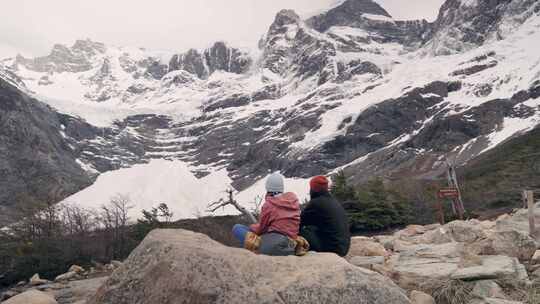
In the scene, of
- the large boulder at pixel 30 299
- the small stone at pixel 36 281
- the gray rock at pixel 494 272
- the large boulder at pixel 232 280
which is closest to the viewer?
the large boulder at pixel 232 280

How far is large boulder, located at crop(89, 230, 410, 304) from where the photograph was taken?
4992 mm

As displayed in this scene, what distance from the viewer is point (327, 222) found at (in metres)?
7.37

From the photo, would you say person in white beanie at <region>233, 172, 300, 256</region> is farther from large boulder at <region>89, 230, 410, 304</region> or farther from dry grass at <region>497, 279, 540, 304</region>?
dry grass at <region>497, 279, 540, 304</region>

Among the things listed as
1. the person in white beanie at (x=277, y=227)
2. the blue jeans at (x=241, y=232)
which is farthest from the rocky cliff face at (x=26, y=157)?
the person in white beanie at (x=277, y=227)

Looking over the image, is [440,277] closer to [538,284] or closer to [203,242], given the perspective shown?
[538,284]

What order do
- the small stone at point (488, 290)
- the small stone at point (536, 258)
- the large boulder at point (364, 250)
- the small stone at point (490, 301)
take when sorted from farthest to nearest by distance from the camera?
the large boulder at point (364, 250) → the small stone at point (536, 258) → the small stone at point (488, 290) → the small stone at point (490, 301)

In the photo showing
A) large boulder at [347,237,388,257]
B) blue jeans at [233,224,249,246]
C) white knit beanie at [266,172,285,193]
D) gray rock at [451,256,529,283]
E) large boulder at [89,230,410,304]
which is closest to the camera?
large boulder at [89,230,410,304]

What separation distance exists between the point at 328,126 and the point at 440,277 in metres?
174

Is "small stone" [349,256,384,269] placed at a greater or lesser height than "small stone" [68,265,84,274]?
greater

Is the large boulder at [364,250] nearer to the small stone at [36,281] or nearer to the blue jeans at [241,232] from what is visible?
the blue jeans at [241,232]

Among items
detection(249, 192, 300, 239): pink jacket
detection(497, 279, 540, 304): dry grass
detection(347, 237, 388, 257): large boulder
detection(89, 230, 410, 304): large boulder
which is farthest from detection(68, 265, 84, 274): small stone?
detection(497, 279, 540, 304): dry grass

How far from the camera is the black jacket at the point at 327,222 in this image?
7.33 meters

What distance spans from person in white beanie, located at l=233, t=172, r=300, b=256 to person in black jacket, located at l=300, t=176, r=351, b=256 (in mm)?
371

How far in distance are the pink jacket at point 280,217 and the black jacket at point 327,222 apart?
48 centimetres
